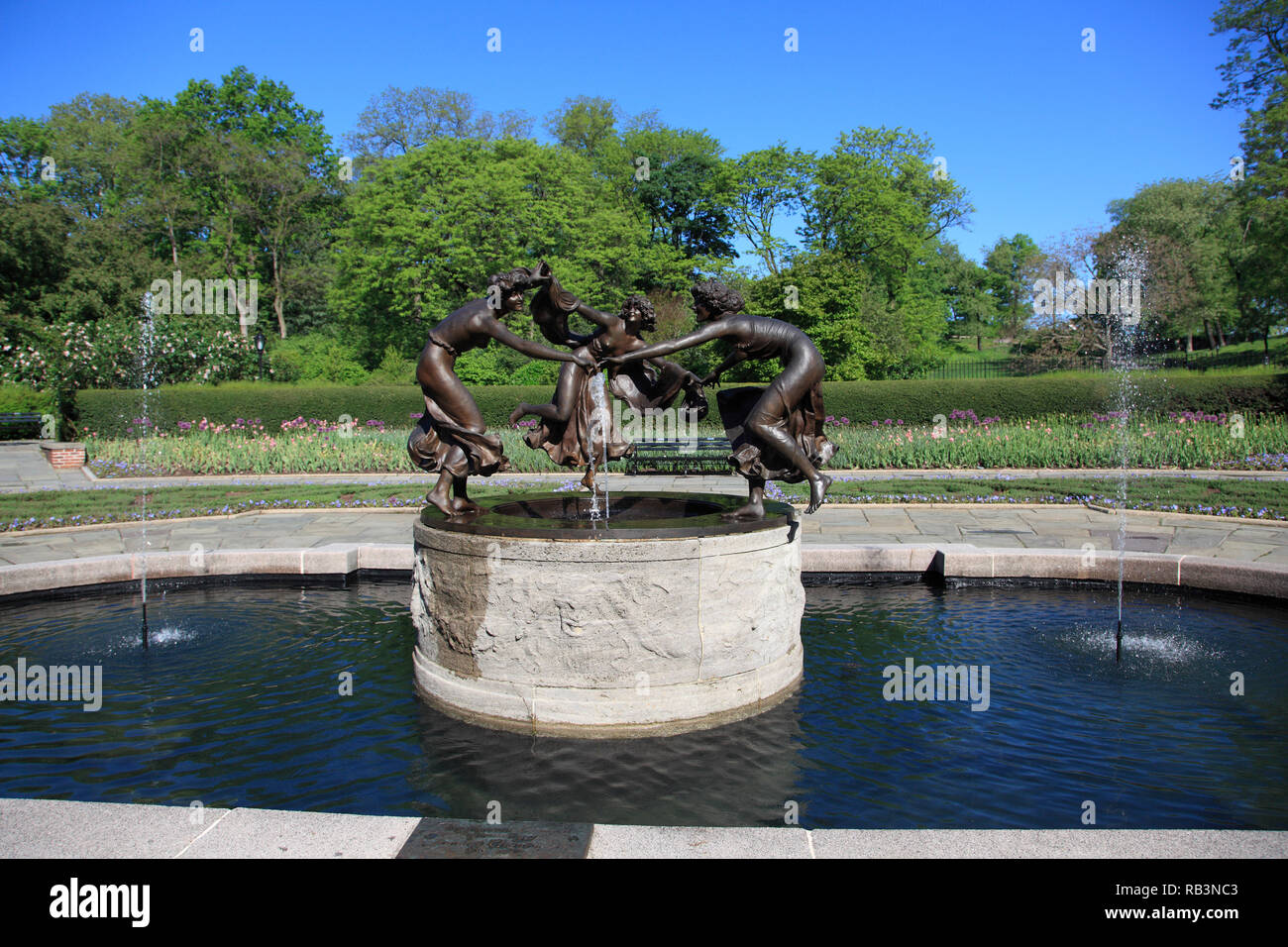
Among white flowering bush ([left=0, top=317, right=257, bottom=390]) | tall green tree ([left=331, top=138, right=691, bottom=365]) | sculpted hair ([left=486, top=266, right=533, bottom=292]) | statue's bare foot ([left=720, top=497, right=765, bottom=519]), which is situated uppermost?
tall green tree ([left=331, top=138, right=691, bottom=365])

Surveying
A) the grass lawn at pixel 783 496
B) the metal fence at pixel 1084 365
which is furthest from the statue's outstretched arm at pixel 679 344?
the metal fence at pixel 1084 365

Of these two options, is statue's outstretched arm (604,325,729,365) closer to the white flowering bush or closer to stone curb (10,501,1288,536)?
stone curb (10,501,1288,536)

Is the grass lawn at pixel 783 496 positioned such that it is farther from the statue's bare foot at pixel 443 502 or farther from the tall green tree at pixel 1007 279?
the tall green tree at pixel 1007 279

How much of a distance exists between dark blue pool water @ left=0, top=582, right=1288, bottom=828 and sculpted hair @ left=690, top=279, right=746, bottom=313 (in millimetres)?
2578

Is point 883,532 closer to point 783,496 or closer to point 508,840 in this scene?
point 783,496

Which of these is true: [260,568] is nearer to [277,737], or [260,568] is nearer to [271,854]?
[277,737]

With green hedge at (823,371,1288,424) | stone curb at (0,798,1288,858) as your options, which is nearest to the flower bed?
green hedge at (823,371,1288,424)

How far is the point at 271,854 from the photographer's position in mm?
3010

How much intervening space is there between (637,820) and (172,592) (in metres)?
6.07

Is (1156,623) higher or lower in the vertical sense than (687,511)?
lower

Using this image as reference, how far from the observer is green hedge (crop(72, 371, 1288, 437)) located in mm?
21359

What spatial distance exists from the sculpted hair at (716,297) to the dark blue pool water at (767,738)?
2578 millimetres
